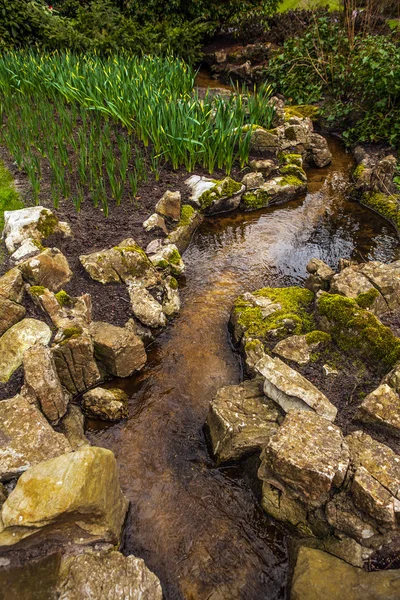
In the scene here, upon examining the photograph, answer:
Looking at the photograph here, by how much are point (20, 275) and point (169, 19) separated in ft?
40.0

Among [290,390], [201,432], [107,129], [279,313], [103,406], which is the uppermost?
[107,129]

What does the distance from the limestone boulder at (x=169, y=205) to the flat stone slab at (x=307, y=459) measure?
3754 millimetres

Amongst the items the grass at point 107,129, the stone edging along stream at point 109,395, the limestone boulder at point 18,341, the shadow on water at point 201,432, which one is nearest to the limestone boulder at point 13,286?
the stone edging along stream at point 109,395

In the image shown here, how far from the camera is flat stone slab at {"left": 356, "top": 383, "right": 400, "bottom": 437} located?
10.6 ft

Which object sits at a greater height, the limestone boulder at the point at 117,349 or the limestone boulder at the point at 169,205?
the limestone boulder at the point at 169,205

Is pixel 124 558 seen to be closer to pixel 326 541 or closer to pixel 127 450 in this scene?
pixel 127 450

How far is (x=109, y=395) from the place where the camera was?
379 centimetres

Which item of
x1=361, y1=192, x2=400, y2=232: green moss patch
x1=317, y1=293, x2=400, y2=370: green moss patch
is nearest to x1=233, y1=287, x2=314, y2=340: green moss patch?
x1=317, y1=293, x2=400, y2=370: green moss patch

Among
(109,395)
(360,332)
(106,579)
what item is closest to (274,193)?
(360,332)

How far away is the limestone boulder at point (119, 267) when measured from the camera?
477 centimetres

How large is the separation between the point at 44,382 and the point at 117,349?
2.44 ft

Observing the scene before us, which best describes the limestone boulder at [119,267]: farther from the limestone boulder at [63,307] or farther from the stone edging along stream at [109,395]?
the limestone boulder at [63,307]

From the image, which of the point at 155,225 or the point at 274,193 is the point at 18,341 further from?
the point at 274,193

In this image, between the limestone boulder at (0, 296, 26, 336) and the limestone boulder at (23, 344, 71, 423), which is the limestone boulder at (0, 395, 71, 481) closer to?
Answer: the limestone boulder at (23, 344, 71, 423)
